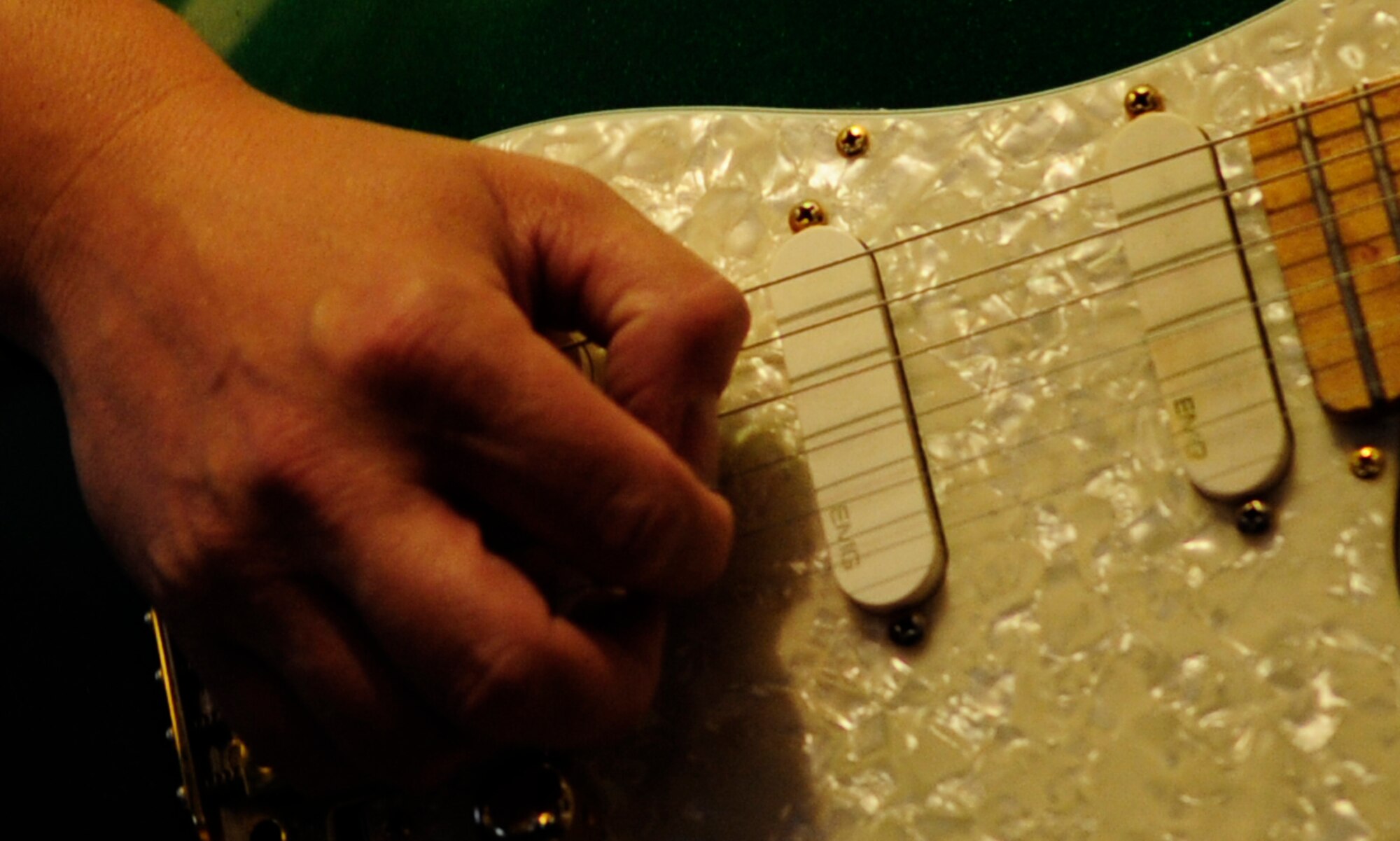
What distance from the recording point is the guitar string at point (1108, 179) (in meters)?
0.67

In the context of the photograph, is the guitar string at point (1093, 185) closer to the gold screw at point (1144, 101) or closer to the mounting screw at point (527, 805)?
the gold screw at point (1144, 101)

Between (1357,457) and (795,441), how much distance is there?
294 mm

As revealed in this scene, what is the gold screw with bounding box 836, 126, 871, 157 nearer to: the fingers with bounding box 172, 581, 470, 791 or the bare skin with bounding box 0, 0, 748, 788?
the bare skin with bounding box 0, 0, 748, 788

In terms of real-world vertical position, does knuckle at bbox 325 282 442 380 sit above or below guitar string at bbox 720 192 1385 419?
above

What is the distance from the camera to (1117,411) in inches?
27.4

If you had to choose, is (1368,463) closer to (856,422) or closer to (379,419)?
(856,422)

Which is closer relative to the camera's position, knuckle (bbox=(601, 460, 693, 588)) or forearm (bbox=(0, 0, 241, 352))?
knuckle (bbox=(601, 460, 693, 588))

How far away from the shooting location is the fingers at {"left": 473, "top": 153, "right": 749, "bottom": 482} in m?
0.65

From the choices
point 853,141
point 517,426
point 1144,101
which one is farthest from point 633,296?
point 1144,101

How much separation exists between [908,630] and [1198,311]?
9.1 inches

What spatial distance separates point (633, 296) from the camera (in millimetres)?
665

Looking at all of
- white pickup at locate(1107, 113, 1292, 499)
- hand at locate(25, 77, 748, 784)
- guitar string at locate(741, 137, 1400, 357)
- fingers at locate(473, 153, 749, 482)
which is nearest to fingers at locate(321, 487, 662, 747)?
hand at locate(25, 77, 748, 784)

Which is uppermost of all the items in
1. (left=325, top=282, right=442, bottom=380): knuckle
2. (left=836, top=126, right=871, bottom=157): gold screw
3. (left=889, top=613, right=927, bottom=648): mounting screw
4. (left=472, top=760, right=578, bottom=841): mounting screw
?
(left=325, top=282, right=442, bottom=380): knuckle

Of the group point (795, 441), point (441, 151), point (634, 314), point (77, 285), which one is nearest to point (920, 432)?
point (795, 441)
